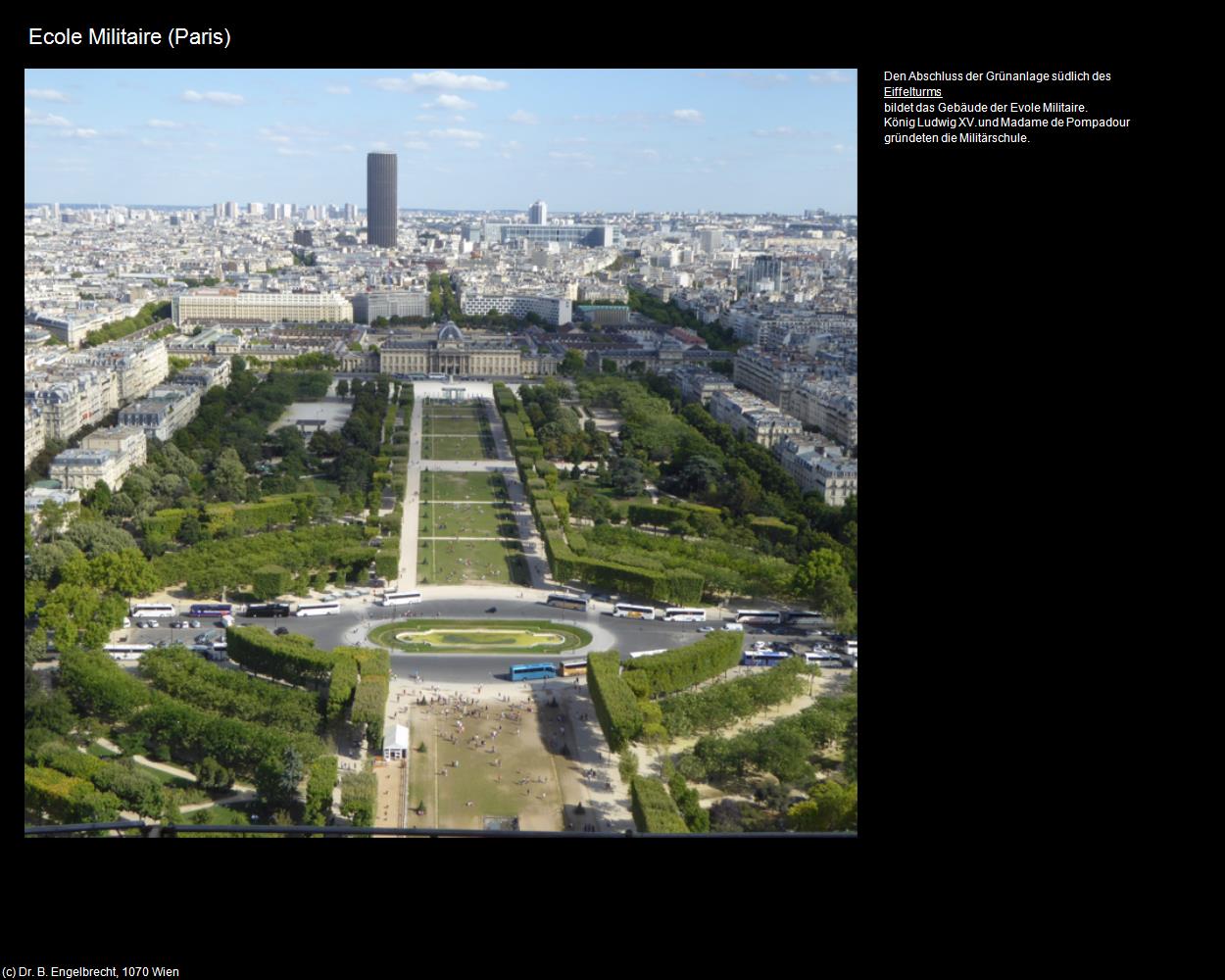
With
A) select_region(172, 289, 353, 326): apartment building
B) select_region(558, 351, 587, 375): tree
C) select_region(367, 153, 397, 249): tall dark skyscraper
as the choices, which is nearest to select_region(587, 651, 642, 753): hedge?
select_region(558, 351, 587, 375): tree

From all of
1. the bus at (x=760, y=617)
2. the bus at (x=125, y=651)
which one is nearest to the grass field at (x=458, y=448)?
the bus at (x=760, y=617)

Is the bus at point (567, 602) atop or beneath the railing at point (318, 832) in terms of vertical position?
beneath

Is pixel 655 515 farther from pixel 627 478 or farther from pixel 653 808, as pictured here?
pixel 653 808

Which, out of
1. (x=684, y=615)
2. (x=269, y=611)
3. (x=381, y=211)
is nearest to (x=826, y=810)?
(x=684, y=615)

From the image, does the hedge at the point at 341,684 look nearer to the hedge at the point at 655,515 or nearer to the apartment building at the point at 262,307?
the hedge at the point at 655,515

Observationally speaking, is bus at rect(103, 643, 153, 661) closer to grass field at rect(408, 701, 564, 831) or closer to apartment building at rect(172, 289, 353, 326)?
grass field at rect(408, 701, 564, 831)

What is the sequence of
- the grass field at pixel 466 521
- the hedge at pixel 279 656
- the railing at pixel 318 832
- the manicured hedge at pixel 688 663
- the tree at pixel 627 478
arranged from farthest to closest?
the tree at pixel 627 478 → the grass field at pixel 466 521 → the manicured hedge at pixel 688 663 → the hedge at pixel 279 656 → the railing at pixel 318 832
